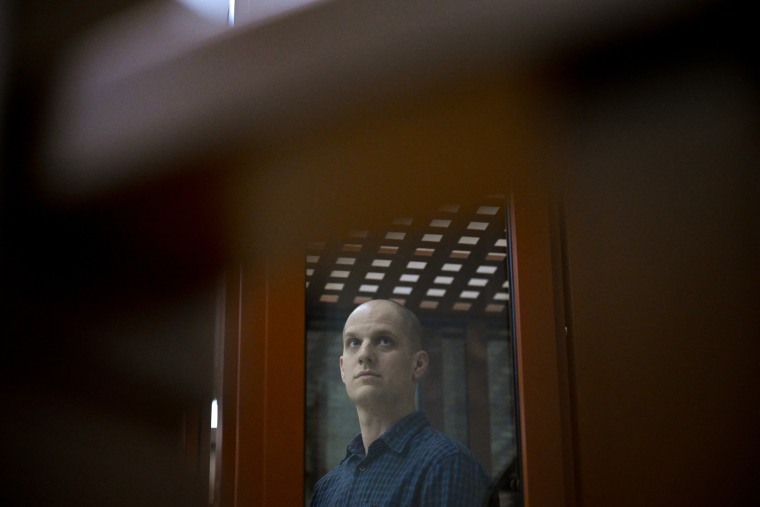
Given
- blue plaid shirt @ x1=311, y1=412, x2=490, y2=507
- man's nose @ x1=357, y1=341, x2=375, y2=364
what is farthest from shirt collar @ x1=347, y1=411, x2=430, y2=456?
man's nose @ x1=357, y1=341, x2=375, y2=364

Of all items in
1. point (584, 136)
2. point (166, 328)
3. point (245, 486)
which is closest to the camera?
point (245, 486)

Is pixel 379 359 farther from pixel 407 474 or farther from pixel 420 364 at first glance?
pixel 407 474

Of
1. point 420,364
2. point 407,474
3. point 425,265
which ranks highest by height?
point 425,265

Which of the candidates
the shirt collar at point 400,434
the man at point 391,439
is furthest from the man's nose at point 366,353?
the shirt collar at point 400,434

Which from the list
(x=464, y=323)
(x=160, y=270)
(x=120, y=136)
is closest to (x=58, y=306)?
(x=160, y=270)

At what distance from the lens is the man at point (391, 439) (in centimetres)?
138

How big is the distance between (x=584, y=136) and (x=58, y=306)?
0.97 m

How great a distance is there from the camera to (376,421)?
1.43 m

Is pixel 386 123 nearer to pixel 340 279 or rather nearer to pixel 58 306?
pixel 340 279

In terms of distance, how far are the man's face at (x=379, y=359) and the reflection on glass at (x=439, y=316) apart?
0.02 m

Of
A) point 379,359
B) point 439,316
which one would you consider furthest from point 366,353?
point 439,316

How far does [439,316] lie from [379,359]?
12cm

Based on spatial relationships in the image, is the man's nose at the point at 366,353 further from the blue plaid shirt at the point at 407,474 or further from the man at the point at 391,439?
the blue plaid shirt at the point at 407,474

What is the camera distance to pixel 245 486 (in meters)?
1.39
